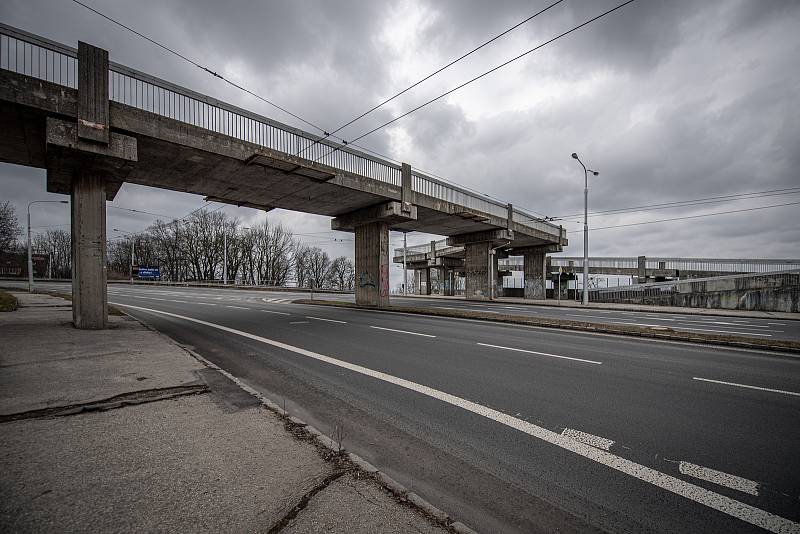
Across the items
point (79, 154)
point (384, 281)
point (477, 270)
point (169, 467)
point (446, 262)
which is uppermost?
point (79, 154)

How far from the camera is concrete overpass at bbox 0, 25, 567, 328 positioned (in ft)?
30.6

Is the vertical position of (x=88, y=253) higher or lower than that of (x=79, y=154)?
lower

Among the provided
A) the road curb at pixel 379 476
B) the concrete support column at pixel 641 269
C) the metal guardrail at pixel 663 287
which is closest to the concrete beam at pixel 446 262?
the metal guardrail at pixel 663 287

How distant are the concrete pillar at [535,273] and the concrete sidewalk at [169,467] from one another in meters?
37.2

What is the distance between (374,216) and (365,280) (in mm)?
4149

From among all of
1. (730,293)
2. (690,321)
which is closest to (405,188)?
(690,321)

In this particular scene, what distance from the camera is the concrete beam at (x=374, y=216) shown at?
19.4m

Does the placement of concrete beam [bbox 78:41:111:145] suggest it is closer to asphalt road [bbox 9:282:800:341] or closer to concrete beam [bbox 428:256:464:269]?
asphalt road [bbox 9:282:800:341]

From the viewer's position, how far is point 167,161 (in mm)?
12766

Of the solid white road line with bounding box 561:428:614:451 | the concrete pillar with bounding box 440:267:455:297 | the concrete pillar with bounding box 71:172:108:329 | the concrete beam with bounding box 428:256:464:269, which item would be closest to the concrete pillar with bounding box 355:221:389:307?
the concrete pillar with bounding box 71:172:108:329

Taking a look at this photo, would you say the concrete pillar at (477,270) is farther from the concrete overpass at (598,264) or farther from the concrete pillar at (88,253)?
the concrete pillar at (88,253)

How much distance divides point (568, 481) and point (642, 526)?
22.9 inches

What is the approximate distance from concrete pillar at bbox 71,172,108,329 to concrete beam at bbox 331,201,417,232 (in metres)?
12.2

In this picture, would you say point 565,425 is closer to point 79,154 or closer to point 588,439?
point 588,439
